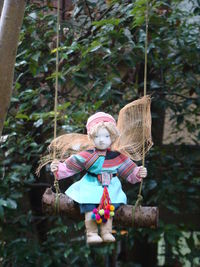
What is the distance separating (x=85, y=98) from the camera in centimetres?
293

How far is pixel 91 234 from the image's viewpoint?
68.2 inches

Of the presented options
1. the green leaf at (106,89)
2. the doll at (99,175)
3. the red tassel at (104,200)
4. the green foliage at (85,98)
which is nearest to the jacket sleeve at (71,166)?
the doll at (99,175)

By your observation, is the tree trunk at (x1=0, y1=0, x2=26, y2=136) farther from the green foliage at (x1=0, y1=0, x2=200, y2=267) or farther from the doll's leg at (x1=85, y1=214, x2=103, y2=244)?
the green foliage at (x1=0, y1=0, x2=200, y2=267)

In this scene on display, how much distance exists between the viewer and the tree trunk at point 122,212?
5.83 ft

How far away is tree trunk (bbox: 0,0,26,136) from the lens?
1.78m

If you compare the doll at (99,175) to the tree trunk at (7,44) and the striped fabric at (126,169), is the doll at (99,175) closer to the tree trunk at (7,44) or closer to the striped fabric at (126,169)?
the striped fabric at (126,169)

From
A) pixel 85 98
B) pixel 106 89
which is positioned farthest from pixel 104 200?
pixel 85 98

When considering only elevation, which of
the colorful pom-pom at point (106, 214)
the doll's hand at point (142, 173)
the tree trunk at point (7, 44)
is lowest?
the colorful pom-pom at point (106, 214)

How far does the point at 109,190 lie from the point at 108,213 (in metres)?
0.09

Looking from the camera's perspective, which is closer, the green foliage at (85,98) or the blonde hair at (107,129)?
the blonde hair at (107,129)

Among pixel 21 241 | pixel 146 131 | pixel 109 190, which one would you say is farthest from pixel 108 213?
pixel 21 241

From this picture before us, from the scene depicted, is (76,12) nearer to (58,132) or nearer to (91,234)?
(58,132)

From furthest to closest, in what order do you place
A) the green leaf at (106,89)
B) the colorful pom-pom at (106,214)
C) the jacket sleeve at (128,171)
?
1. the green leaf at (106,89)
2. the jacket sleeve at (128,171)
3. the colorful pom-pom at (106,214)

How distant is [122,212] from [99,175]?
155 mm
